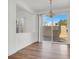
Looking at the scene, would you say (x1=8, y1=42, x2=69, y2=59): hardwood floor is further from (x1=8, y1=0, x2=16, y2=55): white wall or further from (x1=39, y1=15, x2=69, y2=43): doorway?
(x1=39, y1=15, x2=69, y2=43): doorway

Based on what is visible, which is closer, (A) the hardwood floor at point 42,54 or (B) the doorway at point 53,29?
(A) the hardwood floor at point 42,54

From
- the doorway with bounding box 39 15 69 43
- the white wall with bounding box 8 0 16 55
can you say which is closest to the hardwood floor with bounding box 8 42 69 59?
the white wall with bounding box 8 0 16 55

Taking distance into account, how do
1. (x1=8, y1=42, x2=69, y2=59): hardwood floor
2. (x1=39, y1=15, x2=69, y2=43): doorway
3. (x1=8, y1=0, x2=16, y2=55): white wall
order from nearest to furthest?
(x1=8, y1=42, x2=69, y2=59): hardwood floor < (x1=8, y1=0, x2=16, y2=55): white wall < (x1=39, y1=15, x2=69, y2=43): doorway

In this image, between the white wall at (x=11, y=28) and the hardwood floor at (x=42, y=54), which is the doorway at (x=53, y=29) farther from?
the white wall at (x=11, y=28)

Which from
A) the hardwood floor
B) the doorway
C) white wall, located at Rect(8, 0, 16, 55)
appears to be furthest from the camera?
A: the doorway

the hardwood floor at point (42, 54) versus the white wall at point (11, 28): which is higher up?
the white wall at point (11, 28)

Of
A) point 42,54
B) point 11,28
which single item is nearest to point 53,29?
point 42,54

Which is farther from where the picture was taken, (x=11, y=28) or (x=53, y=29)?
(x=53, y=29)

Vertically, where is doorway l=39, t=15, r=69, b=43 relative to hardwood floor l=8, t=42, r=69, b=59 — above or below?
above

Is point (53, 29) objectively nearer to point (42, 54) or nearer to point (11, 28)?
point (42, 54)

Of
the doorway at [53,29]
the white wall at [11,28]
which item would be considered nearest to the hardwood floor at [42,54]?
the white wall at [11,28]

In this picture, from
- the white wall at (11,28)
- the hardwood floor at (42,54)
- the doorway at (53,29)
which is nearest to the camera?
the hardwood floor at (42,54)
